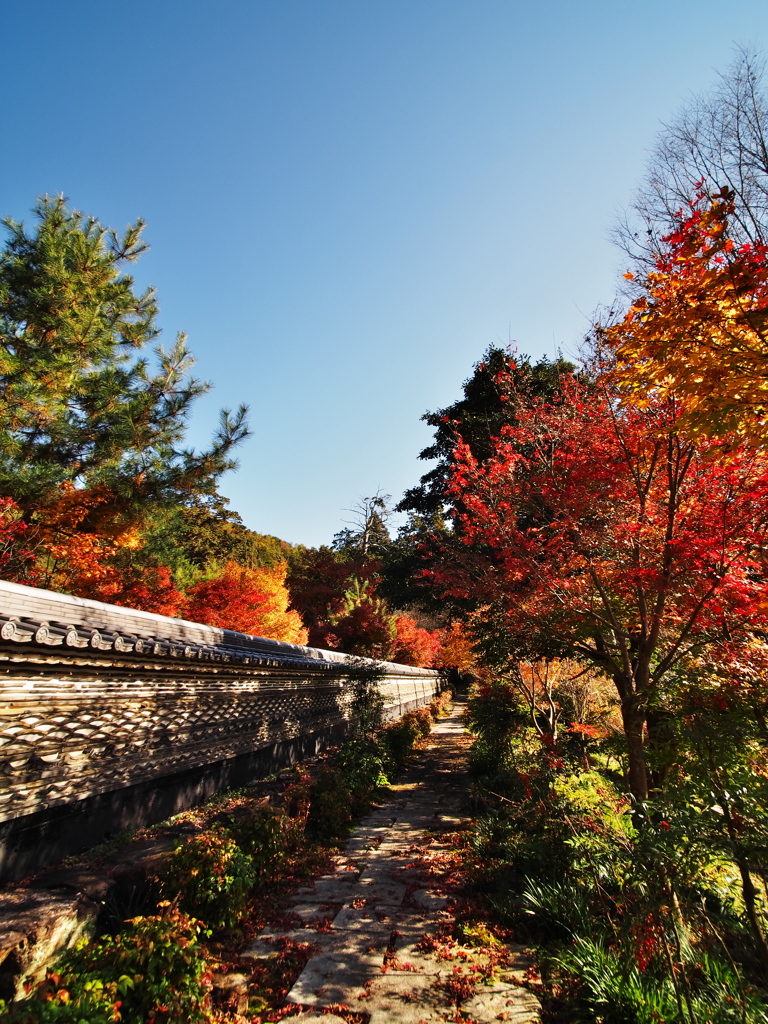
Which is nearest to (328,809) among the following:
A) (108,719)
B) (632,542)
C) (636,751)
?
(108,719)

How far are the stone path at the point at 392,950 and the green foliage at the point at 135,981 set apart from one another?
85cm

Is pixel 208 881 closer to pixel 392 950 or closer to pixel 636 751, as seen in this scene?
pixel 392 950

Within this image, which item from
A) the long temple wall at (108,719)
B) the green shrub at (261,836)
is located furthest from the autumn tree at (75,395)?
the green shrub at (261,836)

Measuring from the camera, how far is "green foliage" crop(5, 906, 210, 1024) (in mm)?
2363

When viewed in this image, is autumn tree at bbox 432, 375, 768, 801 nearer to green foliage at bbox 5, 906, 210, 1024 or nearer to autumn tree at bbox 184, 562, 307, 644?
green foliage at bbox 5, 906, 210, 1024

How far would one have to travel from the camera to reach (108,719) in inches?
200

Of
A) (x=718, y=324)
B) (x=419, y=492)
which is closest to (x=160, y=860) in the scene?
(x=718, y=324)

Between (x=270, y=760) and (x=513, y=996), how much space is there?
6503mm

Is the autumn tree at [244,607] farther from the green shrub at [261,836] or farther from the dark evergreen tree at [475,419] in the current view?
the green shrub at [261,836]

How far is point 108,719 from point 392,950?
12.1 feet

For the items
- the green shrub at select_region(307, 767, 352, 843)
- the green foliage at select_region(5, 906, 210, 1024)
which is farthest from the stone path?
the green foliage at select_region(5, 906, 210, 1024)

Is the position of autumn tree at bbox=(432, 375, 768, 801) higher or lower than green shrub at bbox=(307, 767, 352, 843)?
higher

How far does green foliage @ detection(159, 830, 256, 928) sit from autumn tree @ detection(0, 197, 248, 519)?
7.72m

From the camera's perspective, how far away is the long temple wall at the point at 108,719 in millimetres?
4074
